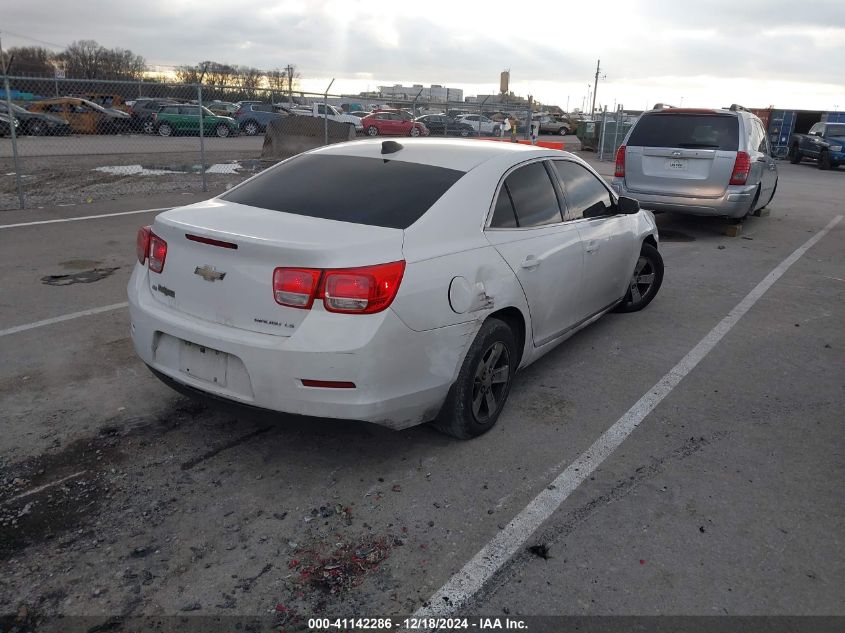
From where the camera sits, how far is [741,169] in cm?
945

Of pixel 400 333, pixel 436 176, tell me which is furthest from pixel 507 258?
pixel 400 333

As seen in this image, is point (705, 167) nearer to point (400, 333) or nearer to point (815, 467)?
point (815, 467)

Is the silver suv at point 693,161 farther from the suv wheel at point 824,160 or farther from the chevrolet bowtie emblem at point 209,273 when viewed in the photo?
the suv wheel at point 824,160

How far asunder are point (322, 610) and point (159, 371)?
62.9 inches

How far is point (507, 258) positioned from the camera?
3805mm

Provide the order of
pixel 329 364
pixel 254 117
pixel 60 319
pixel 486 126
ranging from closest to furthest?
pixel 329 364, pixel 60 319, pixel 254 117, pixel 486 126

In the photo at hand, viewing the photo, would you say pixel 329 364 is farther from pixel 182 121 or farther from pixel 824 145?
pixel 824 145

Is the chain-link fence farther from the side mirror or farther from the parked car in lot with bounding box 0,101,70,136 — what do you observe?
the side mirror

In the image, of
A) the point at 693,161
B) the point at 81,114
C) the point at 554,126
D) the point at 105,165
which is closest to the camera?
the point at 693,161

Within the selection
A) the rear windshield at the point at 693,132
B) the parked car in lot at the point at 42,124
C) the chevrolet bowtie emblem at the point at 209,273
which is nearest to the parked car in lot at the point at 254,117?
the parked car in lot at the point at 42,124

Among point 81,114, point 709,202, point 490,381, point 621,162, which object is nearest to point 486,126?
point 81,114

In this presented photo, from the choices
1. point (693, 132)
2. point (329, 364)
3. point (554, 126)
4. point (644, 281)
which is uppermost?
point (554, 126)

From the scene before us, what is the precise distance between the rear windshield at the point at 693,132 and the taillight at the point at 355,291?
313 inches

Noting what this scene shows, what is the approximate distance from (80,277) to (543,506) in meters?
5.41
